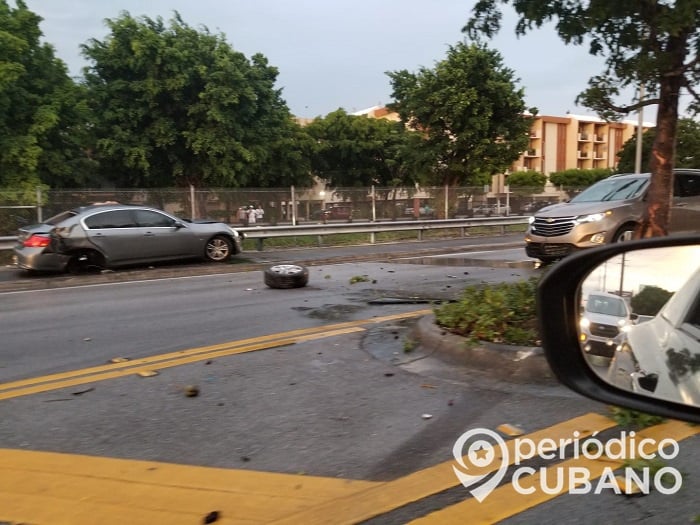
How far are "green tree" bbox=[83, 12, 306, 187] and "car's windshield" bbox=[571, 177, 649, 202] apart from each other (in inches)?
854

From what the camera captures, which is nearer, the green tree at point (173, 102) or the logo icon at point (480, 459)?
the logo icon at point (480, 459)

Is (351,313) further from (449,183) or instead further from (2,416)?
(449,183)

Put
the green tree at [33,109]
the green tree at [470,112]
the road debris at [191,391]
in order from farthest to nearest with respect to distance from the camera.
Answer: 1. the green tree at [470,112]
2. the green tree at [33,109]
3. the road debris at [191,391]

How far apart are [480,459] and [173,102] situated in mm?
29955

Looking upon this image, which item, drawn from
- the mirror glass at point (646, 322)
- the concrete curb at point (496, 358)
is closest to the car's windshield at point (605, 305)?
the mirror glass at point (646, 322)

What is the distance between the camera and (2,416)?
4277mm

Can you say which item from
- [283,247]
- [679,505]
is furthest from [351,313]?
[283,247]

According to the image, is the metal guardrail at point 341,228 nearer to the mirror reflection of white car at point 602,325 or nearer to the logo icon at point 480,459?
the logo icon at point 480,459

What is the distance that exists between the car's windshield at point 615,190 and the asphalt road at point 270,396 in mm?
4588

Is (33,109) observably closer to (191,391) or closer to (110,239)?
(110,239)

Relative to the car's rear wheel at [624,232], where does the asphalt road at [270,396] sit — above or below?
below

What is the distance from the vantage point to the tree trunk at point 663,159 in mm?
6488

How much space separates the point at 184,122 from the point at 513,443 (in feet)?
97.6

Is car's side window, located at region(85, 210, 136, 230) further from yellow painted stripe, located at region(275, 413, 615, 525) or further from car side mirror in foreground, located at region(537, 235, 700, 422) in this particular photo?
car side mirror in foreground, located at region(537, 235, 700, 422)
